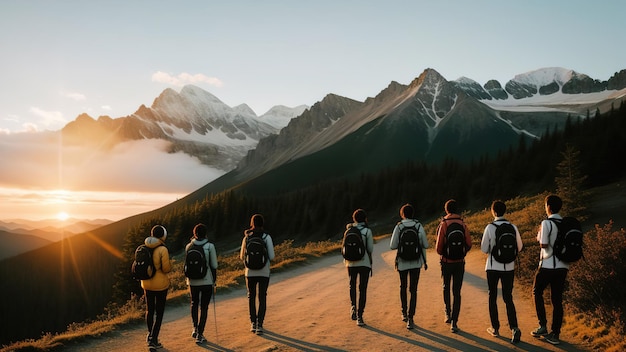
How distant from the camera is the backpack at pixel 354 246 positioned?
40.4 feet

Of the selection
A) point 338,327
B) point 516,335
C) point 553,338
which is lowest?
point 338,327

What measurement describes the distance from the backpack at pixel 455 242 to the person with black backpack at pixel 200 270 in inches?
240

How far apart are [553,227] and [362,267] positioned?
4.96m

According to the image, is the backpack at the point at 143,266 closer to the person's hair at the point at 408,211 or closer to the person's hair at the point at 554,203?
the person's hair at the point at 408,211

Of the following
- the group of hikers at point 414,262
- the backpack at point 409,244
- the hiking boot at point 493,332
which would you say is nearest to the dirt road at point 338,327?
the hiking boot at point 493,332

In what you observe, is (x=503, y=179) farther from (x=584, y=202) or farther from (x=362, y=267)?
(x=362, y=267)

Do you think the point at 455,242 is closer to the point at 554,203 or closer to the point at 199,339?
the point at 554,203

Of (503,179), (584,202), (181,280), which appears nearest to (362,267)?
(181,280)

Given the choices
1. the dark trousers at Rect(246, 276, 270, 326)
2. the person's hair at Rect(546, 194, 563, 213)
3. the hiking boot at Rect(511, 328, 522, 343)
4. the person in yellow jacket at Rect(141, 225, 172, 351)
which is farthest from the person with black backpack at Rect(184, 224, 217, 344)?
the person's hair at Rect(546, 194, 563, 213)

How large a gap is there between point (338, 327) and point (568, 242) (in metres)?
6.39

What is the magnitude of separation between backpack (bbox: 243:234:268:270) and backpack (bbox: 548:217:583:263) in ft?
23.8

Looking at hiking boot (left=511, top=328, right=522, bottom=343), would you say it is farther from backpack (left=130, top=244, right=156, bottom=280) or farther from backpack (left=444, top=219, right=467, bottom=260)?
backpack (left=130, top=244, right=156, bottom=280)

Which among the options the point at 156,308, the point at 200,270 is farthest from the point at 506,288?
the point at 156,308

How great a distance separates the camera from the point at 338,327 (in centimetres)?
1261
